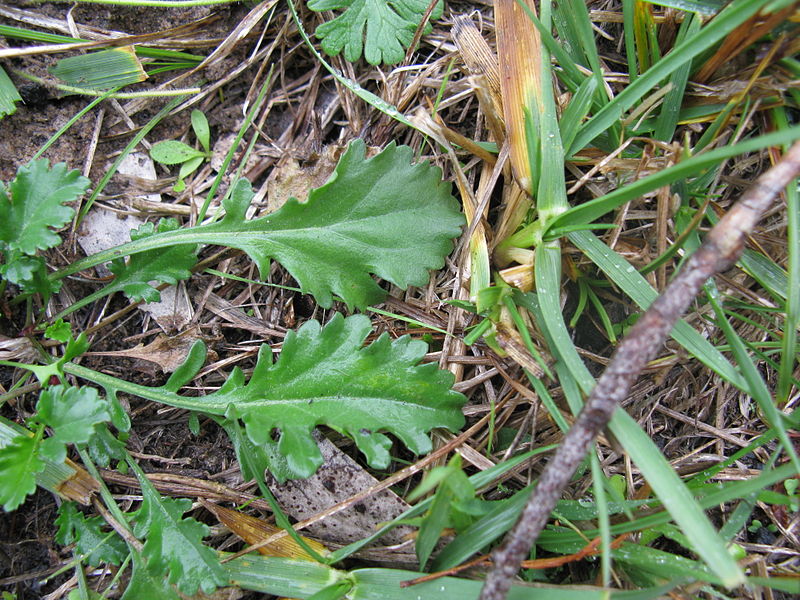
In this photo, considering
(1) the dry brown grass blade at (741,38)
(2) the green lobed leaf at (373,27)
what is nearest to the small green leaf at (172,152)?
(2) the green lobed leaf at (373,27)

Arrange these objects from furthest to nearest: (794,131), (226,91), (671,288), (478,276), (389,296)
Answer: (226,91) < (389,296) < (478,276) < (671,288) < (794,131)

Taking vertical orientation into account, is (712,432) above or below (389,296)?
below

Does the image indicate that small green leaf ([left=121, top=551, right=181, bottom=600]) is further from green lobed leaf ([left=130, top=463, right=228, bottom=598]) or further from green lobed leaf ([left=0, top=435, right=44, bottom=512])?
green lobed leaf ([left=0, top=435, right=44, bottom=512])

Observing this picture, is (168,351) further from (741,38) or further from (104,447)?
(741,38)

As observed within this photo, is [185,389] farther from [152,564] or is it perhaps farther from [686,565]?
[686,565]

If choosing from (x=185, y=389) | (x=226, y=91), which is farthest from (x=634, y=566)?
(x=226, y=91)

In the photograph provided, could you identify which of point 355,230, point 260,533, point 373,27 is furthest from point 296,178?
point 260,533
